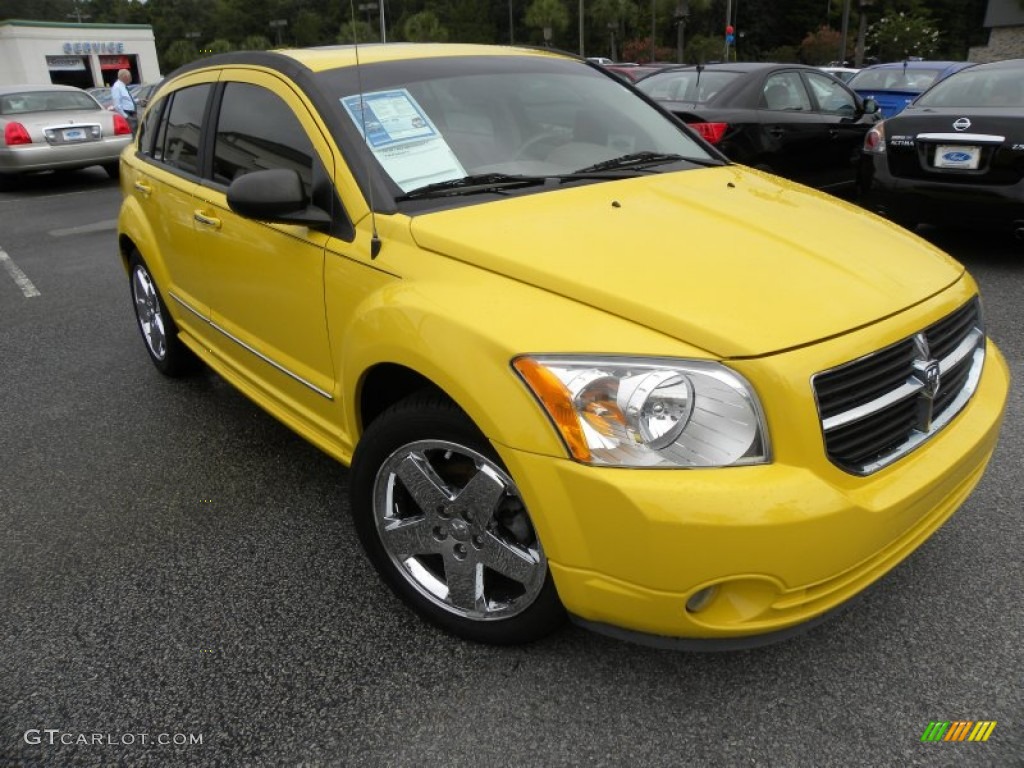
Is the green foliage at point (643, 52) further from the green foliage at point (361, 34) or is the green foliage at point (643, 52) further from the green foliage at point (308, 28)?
the green foliage at point (361, 34)

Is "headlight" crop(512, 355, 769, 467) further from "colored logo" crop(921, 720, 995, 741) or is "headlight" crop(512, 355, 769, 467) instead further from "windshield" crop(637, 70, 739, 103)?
"windshield" crop(637, 70, 739, 103)

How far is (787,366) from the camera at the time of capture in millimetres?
1792

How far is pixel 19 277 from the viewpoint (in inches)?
279

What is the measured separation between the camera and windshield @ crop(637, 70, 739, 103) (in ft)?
24.0

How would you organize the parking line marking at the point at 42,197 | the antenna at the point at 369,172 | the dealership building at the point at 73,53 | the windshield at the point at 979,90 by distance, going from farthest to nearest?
the dealership building at the point at 73,53 → the parking line marking at the point at 42,197 → the windshield at the point at 979,90 → the antenna at the point at 369,172

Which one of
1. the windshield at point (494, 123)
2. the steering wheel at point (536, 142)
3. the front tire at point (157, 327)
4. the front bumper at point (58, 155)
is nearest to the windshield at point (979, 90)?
the windshield at point (494, 123)

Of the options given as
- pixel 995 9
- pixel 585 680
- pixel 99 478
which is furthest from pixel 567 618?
pixel 995 9

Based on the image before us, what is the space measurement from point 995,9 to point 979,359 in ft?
180

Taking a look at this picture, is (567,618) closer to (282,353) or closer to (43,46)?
(282,353)

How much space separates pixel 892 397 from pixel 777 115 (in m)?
5.80

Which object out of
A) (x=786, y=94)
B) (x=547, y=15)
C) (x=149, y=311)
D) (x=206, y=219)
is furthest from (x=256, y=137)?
(x=547, y=15)

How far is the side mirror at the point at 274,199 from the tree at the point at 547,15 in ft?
205

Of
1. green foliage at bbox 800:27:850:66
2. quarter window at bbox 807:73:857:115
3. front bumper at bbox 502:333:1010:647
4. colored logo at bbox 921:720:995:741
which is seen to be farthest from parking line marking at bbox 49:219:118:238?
green foliage at bbox 800:27:850:66

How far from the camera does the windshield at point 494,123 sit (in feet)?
8.57
